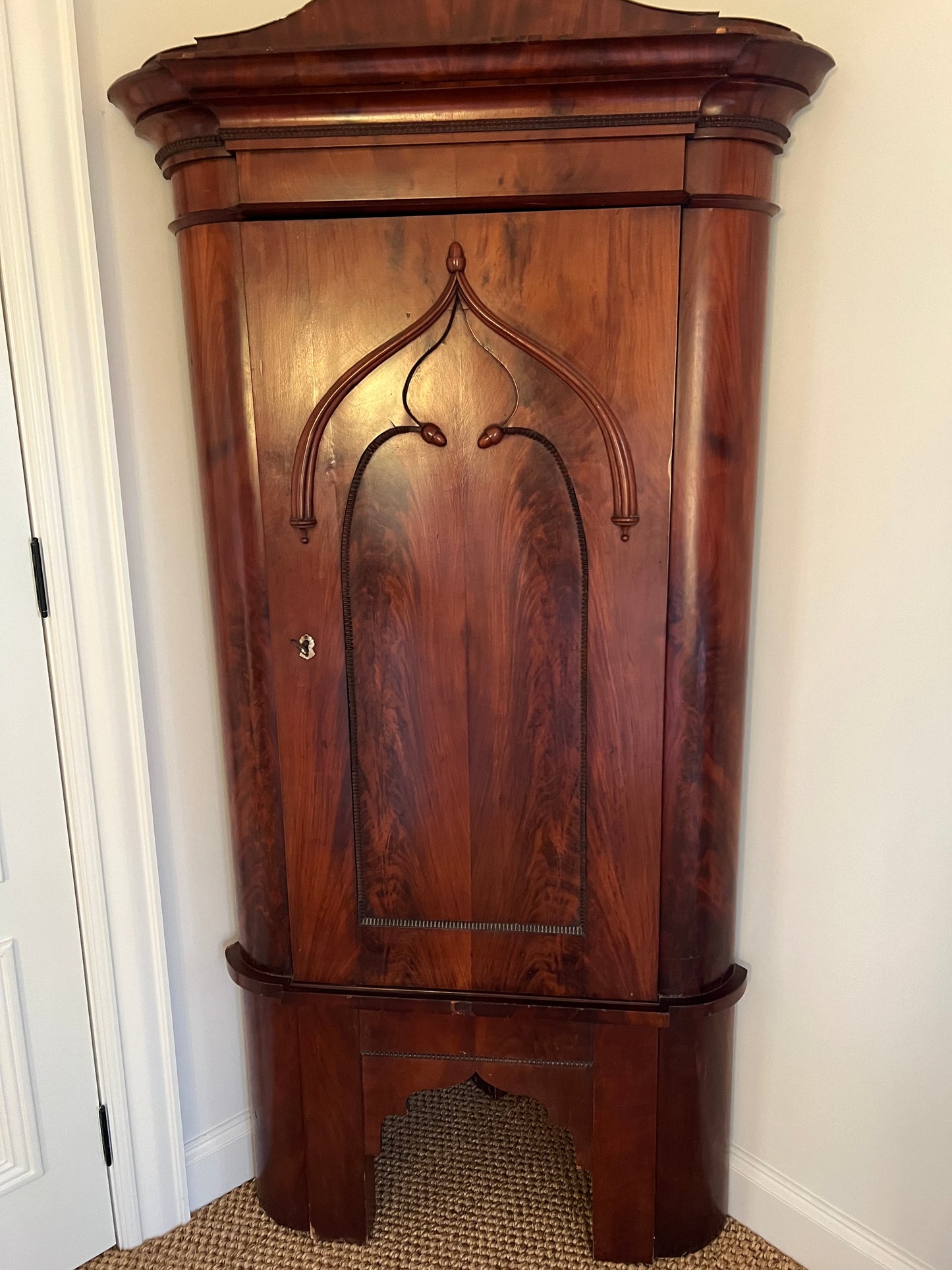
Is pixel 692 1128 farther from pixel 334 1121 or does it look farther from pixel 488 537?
pixel 488 537

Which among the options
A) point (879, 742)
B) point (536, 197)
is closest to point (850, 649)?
point (879, 742)

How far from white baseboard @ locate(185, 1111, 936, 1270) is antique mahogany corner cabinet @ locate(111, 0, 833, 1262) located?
0.10m

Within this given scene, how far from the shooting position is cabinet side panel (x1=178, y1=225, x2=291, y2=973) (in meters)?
1.28

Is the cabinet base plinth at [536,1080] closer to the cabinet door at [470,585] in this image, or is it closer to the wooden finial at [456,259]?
the cabinet door at [470,585]

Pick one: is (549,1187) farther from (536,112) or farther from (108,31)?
(108,31)

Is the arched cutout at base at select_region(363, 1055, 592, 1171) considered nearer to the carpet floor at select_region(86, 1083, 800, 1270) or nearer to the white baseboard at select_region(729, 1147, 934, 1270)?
the carpet floor at select_region(86, 1083, 800, 1270)

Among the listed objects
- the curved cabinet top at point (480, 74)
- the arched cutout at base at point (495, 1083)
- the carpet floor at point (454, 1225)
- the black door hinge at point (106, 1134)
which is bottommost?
the carpet floor at point (454, 1225)

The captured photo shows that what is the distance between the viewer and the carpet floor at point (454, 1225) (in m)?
1.57

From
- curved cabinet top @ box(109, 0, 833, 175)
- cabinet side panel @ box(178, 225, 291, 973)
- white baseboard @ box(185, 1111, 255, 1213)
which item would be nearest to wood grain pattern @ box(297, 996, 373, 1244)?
cabinet side panel @ box(178, 225, 291, 973)

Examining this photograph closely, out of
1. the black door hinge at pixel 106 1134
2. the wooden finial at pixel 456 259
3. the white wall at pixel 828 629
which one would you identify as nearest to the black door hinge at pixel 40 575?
the white wall at pixel 828 629

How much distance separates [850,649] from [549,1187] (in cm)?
115

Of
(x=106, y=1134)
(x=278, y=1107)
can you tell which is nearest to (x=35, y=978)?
(x=106, y=1134)

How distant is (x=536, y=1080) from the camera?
1.47 metres

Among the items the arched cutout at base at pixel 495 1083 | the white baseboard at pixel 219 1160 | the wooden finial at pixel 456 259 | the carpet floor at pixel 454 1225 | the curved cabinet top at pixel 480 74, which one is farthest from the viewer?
the white baseboard at pixel 219 1160
